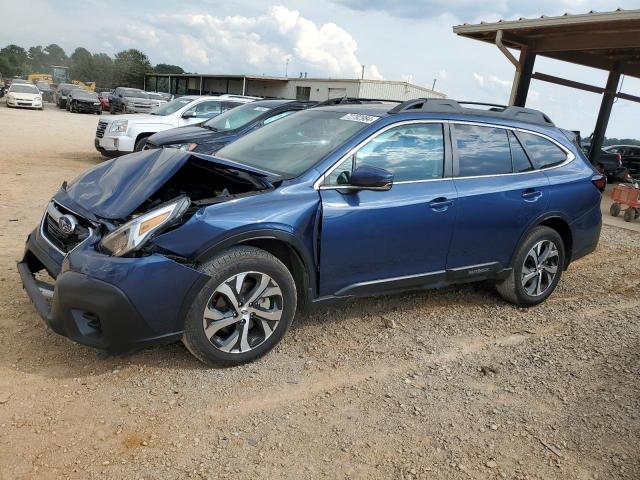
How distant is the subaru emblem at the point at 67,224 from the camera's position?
333cm

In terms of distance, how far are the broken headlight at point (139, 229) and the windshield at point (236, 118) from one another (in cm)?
664

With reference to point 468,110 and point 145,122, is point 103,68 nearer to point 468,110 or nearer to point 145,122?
point 145,122

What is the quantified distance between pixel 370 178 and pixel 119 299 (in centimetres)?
169

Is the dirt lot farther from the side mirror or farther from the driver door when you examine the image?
the side mirror

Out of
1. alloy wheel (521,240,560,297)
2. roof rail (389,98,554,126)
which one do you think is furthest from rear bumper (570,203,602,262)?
roof rail (389,98,554,126)

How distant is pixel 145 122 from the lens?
11.2 metres

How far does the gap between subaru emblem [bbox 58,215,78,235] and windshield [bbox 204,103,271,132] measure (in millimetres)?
6235

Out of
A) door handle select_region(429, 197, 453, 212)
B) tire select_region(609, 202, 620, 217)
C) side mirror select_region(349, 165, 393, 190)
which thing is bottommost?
tire select_region(609, 202, 620, 217)

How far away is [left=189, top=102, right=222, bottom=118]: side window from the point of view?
486 inches

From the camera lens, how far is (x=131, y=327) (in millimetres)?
A: 2869

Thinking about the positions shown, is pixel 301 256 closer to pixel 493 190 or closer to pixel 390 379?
pixel 390 379

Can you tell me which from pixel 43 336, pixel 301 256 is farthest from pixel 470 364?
pixel 43 336

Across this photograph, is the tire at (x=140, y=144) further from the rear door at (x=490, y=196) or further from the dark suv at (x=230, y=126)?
the rear door at (x=490, y=196)

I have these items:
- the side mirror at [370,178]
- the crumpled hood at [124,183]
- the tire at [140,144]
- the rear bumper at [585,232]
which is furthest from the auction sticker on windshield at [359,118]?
the tire at [140,144]
